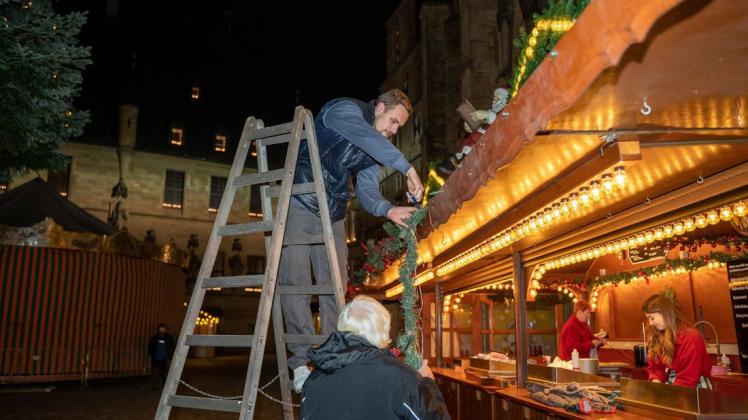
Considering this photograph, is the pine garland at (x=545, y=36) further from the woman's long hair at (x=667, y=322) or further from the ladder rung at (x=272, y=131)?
the woman's long hair at (x=667, y=322)

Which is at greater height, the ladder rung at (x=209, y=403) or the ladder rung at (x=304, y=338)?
the ladder rung at (x=304, y=338)

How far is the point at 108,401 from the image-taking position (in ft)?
48.3

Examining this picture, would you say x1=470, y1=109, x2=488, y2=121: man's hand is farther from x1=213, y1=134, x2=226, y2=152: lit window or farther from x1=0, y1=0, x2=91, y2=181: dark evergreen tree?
x1=213, y1=134, x2=226, y2=152: lit window

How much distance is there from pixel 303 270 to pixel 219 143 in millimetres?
39953

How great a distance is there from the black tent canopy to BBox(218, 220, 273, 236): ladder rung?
53.6ft

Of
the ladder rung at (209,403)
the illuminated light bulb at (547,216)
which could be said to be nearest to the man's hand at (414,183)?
the ladder rung at (209,403)

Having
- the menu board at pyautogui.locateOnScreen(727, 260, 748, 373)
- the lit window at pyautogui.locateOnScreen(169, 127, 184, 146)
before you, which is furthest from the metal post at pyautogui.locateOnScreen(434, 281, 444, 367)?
the lit window at pyautogui.locateOnScreen(169, 127, 184, 146)

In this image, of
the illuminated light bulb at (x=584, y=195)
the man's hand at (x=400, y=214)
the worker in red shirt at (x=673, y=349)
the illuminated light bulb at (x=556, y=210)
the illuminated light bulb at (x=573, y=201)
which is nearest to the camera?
the man's hand at (x=400, y=214)

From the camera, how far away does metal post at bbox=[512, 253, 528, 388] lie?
301 inches

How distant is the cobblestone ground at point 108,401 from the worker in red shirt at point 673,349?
25.3 ft

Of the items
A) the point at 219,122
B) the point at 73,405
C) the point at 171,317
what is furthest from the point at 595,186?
the point at 219,122

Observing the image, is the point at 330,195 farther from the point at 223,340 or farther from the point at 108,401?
the point at 108,401

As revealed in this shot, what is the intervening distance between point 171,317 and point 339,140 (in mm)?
21480

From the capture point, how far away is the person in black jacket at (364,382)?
3.01 m
